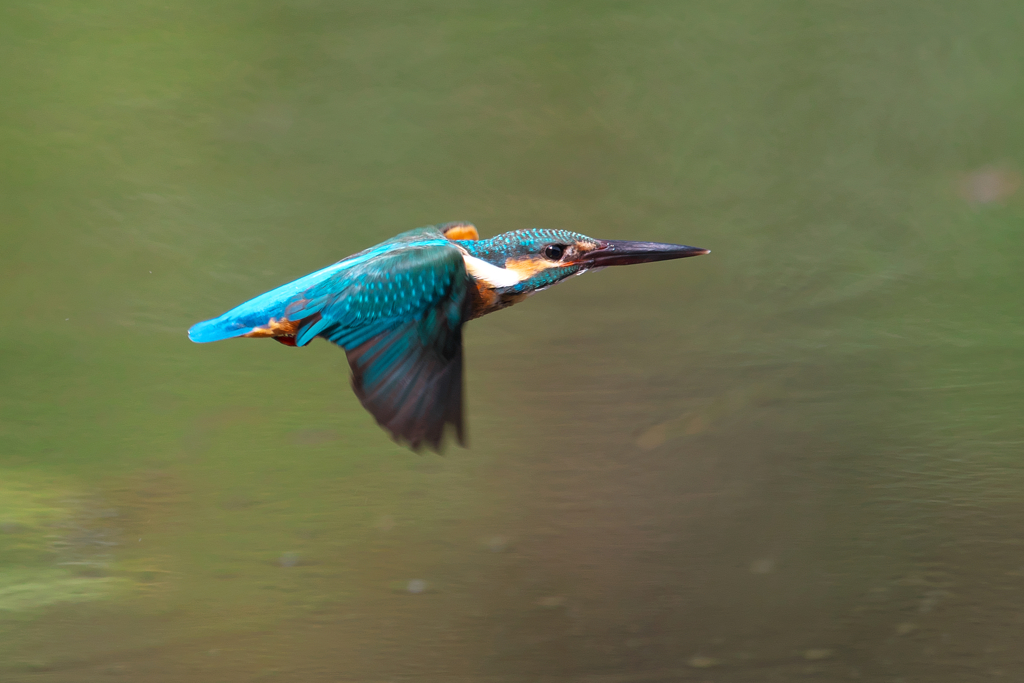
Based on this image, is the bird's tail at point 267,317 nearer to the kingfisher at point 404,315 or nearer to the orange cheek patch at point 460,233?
the kingfisher at point 404,315

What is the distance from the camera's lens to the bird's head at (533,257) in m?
1.34

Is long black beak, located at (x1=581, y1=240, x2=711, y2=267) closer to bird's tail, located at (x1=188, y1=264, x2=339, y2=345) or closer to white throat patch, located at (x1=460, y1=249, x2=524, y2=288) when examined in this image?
white throat patch, located at (x1=460, y1=249, x2=524, y2=288)

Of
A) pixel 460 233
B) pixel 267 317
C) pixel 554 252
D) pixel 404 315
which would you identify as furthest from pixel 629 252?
pixel 267 317

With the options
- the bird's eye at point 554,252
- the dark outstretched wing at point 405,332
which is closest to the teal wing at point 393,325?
the dark outstretched wing at point 405,332

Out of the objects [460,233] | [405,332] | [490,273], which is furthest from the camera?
[460,233]

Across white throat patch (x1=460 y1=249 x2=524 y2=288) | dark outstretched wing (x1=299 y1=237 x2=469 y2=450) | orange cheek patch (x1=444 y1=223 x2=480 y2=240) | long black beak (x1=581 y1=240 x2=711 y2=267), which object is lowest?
dark outstretched wing (x1=299 y1=237 x2=469 y2=450)

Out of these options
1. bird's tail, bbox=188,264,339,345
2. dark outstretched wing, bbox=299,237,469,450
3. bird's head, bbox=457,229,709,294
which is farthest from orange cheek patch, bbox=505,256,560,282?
bird's tail, bbox=188,264,339,345

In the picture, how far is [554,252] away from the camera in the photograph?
137cm

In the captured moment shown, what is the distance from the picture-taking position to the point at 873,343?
203cm

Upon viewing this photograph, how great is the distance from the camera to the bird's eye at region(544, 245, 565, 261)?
1.36 metres

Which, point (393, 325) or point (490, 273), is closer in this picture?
point (393, 325)

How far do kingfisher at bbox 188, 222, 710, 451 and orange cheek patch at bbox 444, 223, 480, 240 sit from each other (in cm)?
11

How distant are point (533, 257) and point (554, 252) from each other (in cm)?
3

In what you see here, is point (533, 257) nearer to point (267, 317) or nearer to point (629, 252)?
point (629, 252)
